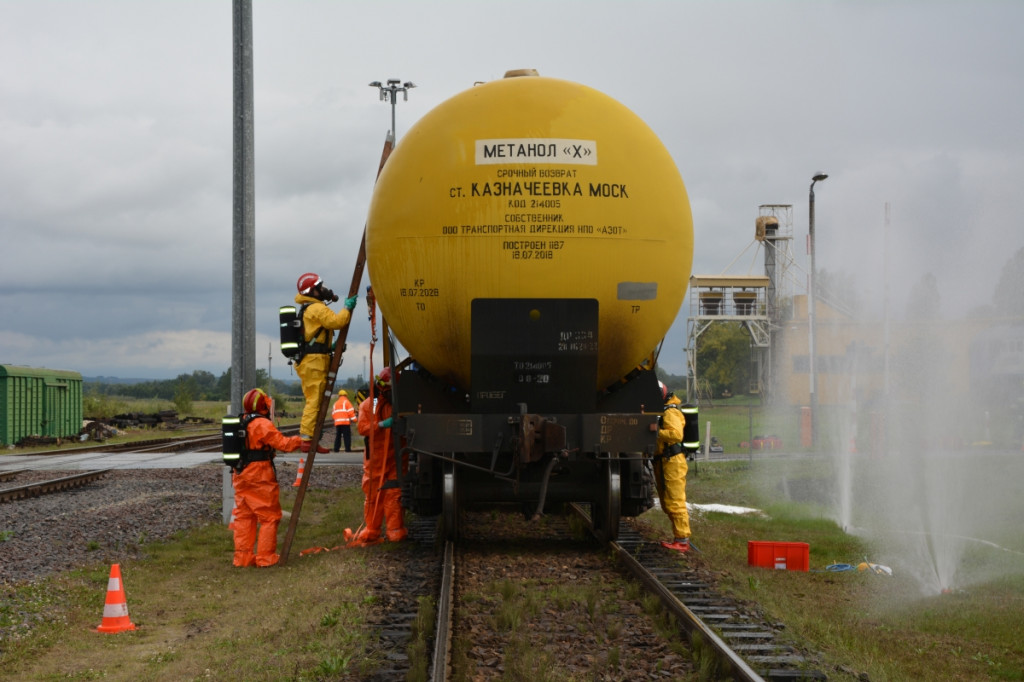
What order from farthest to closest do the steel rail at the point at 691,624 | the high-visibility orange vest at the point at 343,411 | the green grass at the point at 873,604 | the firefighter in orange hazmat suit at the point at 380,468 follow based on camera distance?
the high-visibility orange vest at the point at 343,411 < the firefighter in orange hazmat suit at the point at 380,468 < the green grass at the point at 873,604 < the steel rail at the point at 691,624

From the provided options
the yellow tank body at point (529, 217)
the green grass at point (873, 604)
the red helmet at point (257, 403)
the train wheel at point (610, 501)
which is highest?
the yellow tank body at point (529, 217)

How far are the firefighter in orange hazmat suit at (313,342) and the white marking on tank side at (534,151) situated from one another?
9.33ft

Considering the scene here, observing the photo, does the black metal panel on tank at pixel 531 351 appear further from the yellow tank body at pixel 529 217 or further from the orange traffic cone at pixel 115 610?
the orange traffic cone at pixel 115 610

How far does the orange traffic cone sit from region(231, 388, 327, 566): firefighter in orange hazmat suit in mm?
2329

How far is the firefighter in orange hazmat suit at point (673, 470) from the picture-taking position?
364 inches

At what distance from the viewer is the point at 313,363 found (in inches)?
393

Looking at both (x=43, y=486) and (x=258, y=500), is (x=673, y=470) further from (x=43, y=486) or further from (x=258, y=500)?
(x=43, y=486)

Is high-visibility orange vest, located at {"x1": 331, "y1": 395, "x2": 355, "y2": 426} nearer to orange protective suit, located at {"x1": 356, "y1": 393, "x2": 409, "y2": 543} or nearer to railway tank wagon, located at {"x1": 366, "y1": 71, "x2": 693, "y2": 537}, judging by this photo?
orange protective suit, located at {"x1": 356, "y1": 393, "x2": 409, "y2": 543}

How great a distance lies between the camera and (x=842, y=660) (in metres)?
5.56

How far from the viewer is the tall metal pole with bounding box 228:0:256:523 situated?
1175 centimetres

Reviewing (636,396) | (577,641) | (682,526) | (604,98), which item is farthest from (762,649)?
(604,98)

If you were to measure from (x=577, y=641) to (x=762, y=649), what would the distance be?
118 centimetres

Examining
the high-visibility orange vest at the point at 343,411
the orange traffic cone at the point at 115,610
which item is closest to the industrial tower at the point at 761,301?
the high-visibility orange vest at the point at 343,411

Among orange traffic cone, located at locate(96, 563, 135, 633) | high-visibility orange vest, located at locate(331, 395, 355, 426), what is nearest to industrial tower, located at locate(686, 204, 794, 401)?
high-visibility orange vest, located at locate(331, 395, 355, 426)
